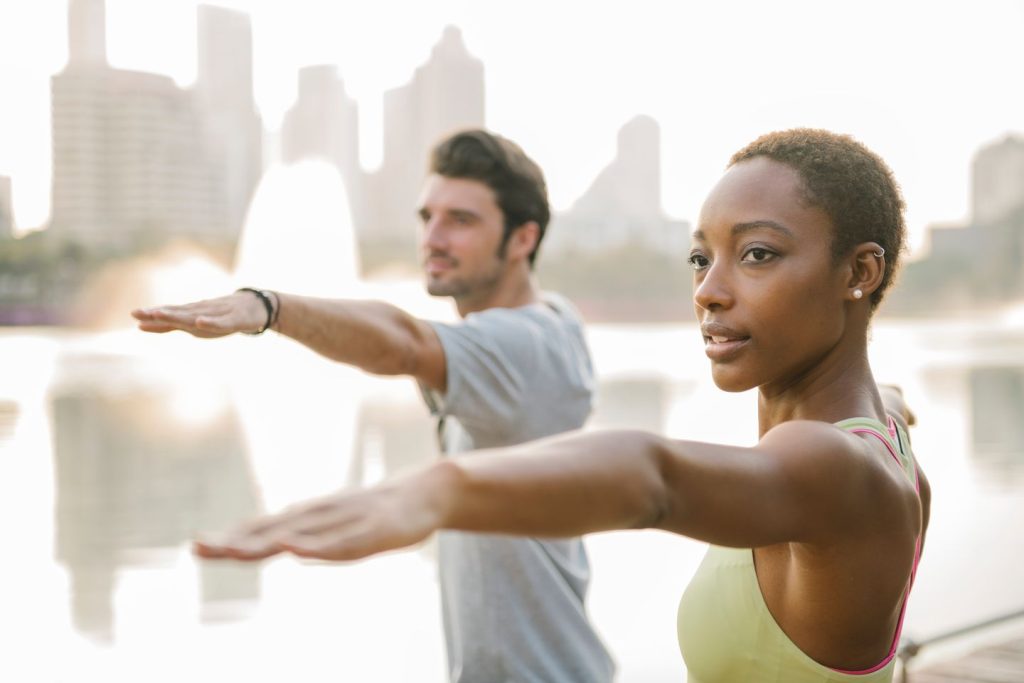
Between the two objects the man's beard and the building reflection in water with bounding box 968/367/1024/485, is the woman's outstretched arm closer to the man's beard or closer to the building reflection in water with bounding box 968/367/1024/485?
the man's beard

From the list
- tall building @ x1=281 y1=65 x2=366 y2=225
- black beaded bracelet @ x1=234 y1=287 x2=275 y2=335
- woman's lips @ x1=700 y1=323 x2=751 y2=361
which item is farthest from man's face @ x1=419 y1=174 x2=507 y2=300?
tall building @ x1=281 y1=65 x2=366 y2=225

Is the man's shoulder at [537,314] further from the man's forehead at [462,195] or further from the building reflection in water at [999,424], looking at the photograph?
the building reflection in water at [999,424]

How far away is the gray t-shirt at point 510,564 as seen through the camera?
268 centimetres

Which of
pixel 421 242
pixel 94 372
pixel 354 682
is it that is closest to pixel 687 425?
pixel 354 682

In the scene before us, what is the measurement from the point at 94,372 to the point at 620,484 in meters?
29.2

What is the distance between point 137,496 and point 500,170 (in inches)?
368

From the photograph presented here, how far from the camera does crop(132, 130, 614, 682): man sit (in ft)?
8.05

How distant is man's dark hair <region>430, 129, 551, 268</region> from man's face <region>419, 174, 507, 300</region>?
0.08 ft

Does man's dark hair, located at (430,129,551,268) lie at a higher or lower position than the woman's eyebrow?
higher

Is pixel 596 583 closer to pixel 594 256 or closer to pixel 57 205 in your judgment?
pixel 594 256

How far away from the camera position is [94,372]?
1123 inches

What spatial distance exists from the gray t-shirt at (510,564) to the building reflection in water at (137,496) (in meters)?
4.62

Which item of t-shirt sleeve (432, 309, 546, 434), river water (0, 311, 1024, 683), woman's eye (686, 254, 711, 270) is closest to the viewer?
woman's eye (686, 254, 711, 270)

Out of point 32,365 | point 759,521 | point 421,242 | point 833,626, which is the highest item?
point 421,242
